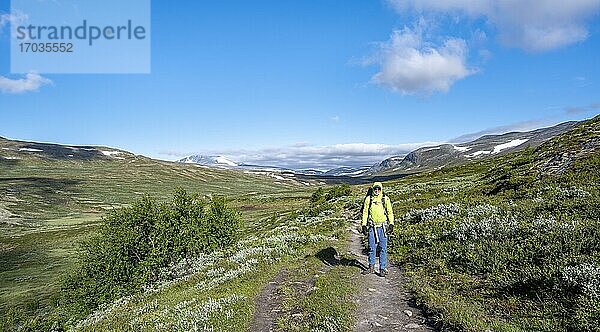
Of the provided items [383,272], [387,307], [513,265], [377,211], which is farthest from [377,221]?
[513,265]

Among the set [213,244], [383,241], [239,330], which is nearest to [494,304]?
[383,241]

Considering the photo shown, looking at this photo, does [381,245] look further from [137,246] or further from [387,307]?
[137,246]

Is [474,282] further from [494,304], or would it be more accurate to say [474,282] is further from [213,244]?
[213,244]

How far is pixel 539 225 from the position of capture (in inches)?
617

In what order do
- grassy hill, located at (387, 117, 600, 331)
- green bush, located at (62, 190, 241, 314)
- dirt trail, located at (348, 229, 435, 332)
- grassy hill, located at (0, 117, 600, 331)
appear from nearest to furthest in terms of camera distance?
grassy hill, located at (387, 117, 600, 331) → grassy hill, located at (0, 117, 600, 331) → dirt trail, located at (348, 229, 435, 332) → green bush, located at (62, 190, 241, 314)

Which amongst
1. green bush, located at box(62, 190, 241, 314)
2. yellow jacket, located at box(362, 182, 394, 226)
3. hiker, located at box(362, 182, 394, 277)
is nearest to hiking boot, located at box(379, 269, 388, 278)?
hiker, located at box(362, 182, 394, 277)

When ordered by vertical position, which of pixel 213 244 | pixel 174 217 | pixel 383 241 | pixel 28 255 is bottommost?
pixel 28 255

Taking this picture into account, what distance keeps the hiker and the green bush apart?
2488 centimetres

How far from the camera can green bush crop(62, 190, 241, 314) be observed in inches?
1419

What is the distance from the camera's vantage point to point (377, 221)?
16438 millimetres

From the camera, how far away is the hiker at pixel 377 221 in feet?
53.8

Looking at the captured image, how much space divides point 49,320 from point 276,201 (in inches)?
3800

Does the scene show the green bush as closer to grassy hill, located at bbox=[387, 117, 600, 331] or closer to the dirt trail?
grassy hill, located at bbox=[387, 117, 600, 331]

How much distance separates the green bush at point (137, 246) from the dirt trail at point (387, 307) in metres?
25.5
